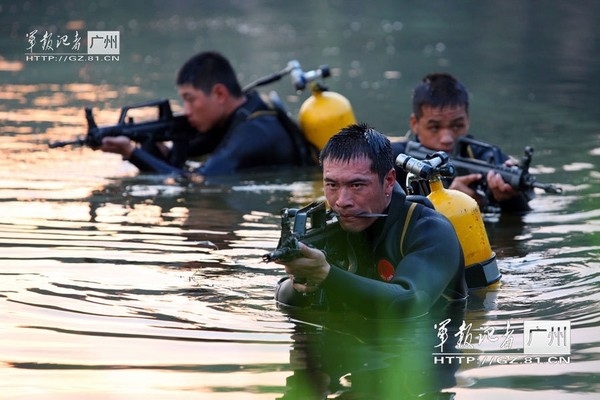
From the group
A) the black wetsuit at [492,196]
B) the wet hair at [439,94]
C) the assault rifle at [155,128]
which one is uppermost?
the assault rifle at [155,128]

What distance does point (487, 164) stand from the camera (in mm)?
9523

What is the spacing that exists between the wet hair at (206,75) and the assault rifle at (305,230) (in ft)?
18.7

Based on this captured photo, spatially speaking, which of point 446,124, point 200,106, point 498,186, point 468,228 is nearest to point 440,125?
point 446,124

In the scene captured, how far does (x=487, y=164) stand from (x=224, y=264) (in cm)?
221

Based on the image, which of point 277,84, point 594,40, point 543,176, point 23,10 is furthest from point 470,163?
point 23,10

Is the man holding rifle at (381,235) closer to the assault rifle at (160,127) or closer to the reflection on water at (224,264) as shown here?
the reflection on water at (224,264)

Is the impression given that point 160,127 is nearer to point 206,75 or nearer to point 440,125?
point 206,75

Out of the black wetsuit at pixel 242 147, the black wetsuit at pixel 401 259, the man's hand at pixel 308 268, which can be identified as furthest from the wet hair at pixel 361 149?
the black wetsuit at pixel 242 147

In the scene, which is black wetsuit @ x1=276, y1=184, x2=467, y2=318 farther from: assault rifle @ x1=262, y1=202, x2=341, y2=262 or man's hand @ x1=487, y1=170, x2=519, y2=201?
man's hand @ x1=487, y1=170, x2=519, y2=201

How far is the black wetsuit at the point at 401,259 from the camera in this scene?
604 centimetres

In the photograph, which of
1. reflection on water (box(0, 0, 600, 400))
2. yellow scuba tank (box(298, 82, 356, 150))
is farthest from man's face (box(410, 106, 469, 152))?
yellow scuba tank (box(298, 82, 356, 150))

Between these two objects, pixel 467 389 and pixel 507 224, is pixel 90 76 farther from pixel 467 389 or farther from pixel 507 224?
pixel 467 389

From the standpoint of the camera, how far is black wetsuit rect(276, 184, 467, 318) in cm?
604

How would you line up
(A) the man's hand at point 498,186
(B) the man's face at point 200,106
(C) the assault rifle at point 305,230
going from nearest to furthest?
1. (C) the assault rifle at point 305,230
2. (A) the man's hand at point 498,186
3. (B) the man's face at point 200,106
